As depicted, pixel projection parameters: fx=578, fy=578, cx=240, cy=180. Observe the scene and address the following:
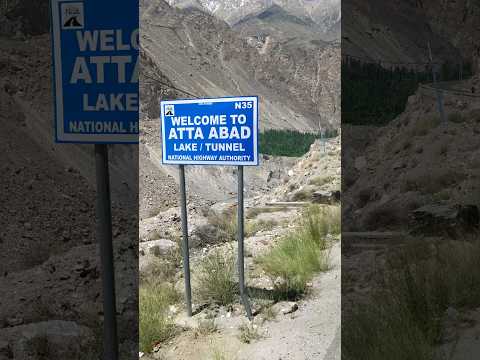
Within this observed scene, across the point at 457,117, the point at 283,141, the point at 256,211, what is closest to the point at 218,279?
the point at 256,211

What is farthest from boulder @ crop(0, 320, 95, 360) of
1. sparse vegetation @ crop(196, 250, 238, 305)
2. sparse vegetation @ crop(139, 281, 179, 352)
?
sparse vegetation @ crop(196, 250, 238, 305)

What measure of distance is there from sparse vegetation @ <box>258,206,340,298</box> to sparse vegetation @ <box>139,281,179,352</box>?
72 cm

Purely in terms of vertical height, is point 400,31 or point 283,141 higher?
point 400,31

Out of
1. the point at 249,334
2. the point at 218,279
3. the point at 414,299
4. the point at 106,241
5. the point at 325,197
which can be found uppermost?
the point at 325,197

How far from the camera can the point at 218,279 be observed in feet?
12.7

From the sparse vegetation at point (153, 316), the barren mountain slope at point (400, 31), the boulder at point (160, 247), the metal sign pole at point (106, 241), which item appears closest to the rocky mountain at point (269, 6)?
the barren mountain slope at point (400, 31)

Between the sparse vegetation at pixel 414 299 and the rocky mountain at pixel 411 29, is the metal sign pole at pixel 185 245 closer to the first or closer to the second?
the sparse vegetation at pixel 414 299

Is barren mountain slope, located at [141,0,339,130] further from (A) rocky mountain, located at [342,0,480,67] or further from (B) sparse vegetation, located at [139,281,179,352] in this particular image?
(B) sparse vegetation, located at [139,281,179,352]

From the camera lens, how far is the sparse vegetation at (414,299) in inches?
150

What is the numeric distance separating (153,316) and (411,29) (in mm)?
3014

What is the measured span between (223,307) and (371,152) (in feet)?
5.34

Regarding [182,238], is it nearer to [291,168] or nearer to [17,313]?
[291,168]

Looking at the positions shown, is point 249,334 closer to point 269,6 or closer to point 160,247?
point 160,247

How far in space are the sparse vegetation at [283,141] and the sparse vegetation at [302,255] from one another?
16.5 inches
